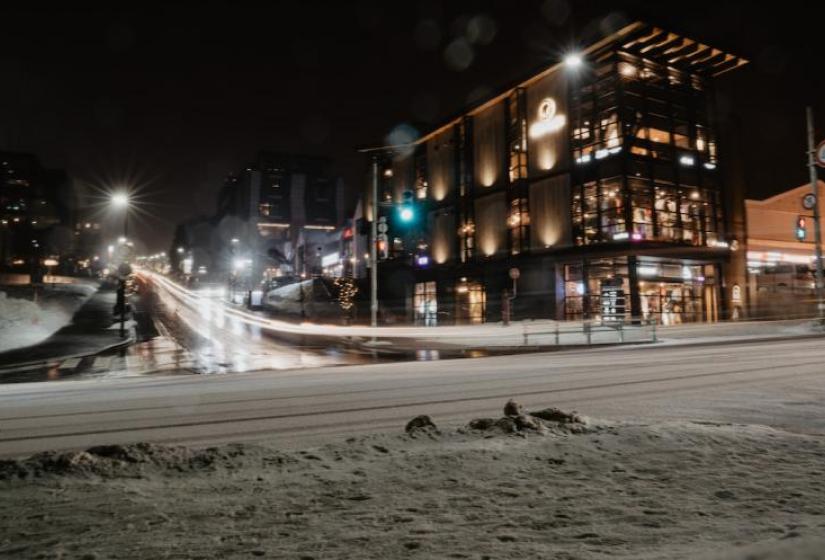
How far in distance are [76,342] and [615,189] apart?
2965cm

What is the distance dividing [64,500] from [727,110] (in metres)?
43.2

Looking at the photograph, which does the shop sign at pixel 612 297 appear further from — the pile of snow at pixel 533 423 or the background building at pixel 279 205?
the background building at pixel 279 205

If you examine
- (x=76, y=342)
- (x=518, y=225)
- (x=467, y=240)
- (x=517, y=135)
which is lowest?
(x=76, y=342)

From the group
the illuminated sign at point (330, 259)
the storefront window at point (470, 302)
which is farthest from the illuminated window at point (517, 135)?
the illuminated sign at point (330, 259)

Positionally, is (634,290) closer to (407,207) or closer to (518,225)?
(518,225)

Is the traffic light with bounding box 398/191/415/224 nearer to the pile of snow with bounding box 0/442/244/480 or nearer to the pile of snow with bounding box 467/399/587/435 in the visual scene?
the pile of snow with bounding box 467/399/587/435

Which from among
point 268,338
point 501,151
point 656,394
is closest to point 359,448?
point 656,394

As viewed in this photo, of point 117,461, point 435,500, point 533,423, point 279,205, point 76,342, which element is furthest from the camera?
point 279,205

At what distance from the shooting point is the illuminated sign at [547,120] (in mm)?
36250

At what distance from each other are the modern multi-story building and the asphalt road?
57.5 ft

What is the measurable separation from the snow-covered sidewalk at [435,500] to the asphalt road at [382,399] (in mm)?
1743

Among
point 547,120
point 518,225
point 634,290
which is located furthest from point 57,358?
point 547,120

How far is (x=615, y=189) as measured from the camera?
32594 millimetres

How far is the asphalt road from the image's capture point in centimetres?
675
